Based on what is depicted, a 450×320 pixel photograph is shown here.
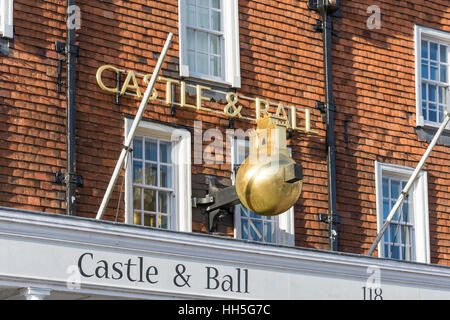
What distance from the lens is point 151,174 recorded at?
17016 millimetres

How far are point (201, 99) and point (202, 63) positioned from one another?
2.39 ft

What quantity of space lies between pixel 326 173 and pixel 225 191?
2632 mm

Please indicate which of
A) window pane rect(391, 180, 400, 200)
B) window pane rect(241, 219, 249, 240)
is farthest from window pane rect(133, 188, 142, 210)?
window pane rect(391, 180, 400, 200)

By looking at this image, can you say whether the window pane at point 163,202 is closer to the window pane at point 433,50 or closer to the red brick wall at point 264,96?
the red brick wall at point 264,96

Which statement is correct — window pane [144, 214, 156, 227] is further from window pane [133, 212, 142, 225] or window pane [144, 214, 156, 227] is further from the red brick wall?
the red brick wall

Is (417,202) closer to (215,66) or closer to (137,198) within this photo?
(215,66)

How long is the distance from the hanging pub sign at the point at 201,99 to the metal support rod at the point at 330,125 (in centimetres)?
37

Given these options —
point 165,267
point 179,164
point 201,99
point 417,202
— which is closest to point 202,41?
point 201,99

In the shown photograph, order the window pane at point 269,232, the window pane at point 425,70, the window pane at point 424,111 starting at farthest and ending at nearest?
the window pane at point 425,70 → the window pane at point 424,111 → the window pane at point 269,232

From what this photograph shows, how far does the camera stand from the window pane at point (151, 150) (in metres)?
17.1

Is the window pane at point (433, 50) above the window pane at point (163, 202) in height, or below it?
above

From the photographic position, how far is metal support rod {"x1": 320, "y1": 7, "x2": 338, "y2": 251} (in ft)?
60.7

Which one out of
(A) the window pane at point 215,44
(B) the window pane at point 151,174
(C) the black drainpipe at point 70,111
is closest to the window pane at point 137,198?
(B) the window pane at point 151,174
